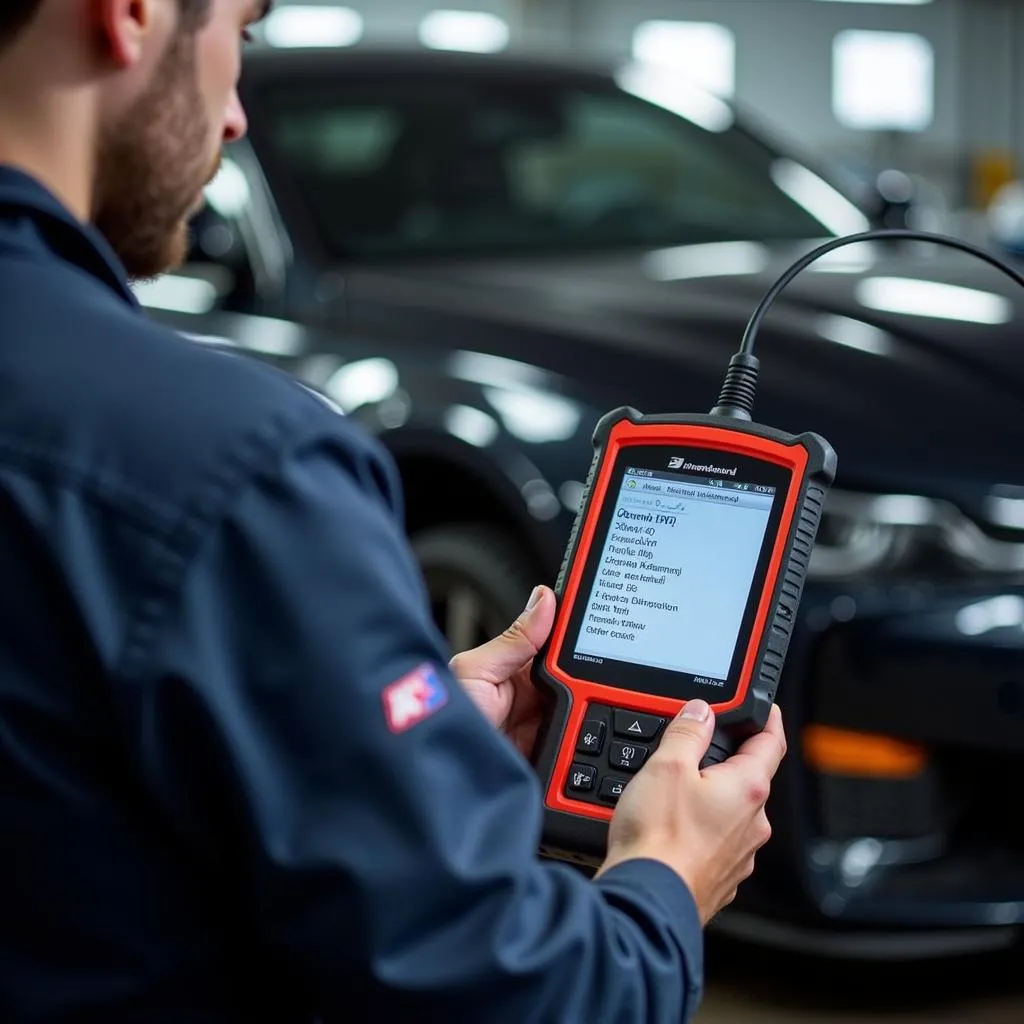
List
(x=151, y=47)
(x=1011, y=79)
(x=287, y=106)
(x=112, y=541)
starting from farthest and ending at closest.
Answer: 1. (x=1011, y=79)
2. (x=287, y=106)
3. (x=151, y=47)
4. (x=112, y=541)

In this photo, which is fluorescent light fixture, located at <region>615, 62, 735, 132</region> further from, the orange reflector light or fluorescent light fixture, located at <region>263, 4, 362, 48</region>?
fluorescent light fixture, located at <region>263, 4, 362, 48</region>

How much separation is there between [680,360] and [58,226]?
150cm

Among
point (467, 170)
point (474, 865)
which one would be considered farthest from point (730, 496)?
point (467, 170)

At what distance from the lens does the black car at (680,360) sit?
2107mm

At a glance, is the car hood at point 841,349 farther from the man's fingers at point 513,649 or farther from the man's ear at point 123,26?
the man's ear at point 123,26

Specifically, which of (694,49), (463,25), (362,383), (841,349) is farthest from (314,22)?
(841,349)

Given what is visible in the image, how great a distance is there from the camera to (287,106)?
3164 millimetres

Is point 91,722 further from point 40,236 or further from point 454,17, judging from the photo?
point 454,17

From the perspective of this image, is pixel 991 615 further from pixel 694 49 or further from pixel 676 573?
pixel 694 49

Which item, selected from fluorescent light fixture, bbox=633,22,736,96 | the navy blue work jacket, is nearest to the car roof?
the navy blue work jacket

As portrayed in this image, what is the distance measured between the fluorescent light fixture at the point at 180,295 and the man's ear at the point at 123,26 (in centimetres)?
223

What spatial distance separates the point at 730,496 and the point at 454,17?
54.4ft

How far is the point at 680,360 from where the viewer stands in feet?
7.45

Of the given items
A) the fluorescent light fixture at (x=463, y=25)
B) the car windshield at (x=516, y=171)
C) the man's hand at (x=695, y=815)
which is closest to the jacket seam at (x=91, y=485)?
the man's hand at (x=695, y=815)
